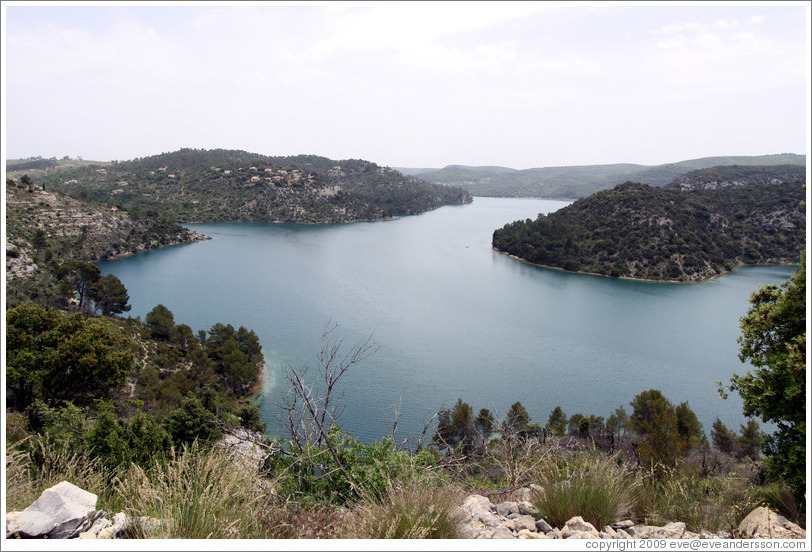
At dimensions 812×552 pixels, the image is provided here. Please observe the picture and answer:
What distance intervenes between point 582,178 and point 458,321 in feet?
508

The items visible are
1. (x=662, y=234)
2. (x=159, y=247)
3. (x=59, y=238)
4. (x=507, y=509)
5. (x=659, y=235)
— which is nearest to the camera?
(x=507, y=509)

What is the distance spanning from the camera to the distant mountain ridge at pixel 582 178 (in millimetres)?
129125

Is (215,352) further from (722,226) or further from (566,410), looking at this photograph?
(722,226)

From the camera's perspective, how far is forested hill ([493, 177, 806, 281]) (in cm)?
3950

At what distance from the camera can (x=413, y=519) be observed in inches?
102

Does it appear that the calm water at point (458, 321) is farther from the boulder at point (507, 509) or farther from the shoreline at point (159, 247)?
the boulder at point (507, 509)

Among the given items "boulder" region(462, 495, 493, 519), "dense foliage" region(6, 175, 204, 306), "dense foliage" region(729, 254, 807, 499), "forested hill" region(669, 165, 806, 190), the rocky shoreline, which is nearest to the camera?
the rocky shoreline

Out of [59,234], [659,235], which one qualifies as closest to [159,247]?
[59,234]

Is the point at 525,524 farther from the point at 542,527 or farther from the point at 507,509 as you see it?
the point at 507,509

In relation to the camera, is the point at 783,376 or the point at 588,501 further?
the point at 783,376

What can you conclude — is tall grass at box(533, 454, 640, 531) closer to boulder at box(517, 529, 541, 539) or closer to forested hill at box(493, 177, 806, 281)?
boulder at box(517, 529, 541, 539)

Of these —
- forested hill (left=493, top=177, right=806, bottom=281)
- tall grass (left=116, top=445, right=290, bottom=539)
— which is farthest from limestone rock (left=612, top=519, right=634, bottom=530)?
forested hill (left=493, top=177, right=806, bottom=281)

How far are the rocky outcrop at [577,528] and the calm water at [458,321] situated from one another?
6.24 feet

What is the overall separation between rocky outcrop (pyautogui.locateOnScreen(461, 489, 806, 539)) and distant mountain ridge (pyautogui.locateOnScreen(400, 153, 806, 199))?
127461 millimetres
